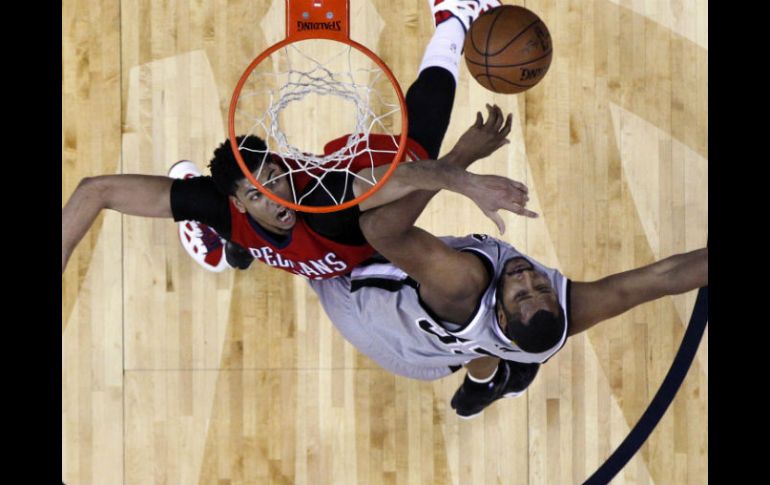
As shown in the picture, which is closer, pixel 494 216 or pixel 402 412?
pixel 494 216

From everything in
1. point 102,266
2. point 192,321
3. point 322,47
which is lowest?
point 192,321

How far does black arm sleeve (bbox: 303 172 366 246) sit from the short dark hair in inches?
8.2

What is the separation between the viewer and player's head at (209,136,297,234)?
8.57 ft

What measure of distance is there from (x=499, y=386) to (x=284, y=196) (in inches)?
47.5

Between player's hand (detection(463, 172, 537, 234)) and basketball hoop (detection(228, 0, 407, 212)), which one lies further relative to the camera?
basketball hoop (detection(228, 0, 407, 212))

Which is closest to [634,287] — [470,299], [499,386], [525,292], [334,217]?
[525,292]

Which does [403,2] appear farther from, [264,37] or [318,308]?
[318,308]

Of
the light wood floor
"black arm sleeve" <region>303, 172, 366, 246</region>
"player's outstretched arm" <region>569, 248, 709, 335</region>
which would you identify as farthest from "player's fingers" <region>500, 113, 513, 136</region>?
the light wood floor

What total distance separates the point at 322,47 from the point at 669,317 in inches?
72.1

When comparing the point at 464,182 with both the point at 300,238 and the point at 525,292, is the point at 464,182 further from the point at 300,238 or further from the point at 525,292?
the point at 300,238

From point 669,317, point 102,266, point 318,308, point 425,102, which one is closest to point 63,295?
point 102,266

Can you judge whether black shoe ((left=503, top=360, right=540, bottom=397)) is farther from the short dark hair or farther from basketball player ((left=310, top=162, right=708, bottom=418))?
the short dark hair

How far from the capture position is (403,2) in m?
3.43

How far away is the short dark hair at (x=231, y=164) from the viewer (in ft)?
8.64
